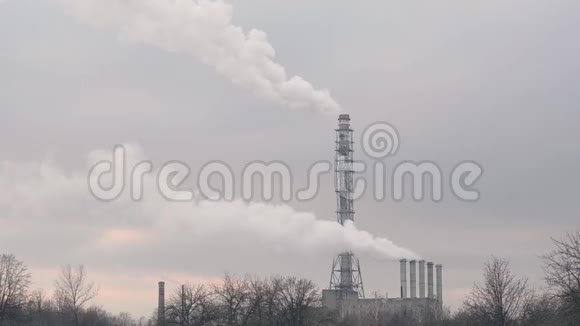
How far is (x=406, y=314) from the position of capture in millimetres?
160875

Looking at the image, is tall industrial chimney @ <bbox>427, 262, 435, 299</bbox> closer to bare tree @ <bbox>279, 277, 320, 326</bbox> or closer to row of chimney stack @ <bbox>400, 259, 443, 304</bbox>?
row of chimney stack @ <bbox>400, 259, 443, 304</bbox>

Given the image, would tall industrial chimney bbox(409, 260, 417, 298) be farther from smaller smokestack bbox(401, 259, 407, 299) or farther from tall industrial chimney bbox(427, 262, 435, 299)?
tall industrial chimney bbox(427, 262, 435, 299)

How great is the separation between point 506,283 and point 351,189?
91.2 meters

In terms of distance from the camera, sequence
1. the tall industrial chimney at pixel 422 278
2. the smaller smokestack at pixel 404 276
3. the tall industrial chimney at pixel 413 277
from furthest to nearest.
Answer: the tall industrial chimney at pixel 422 278 < the smaller smokestack at pixel 404 276 < the tall industrial chimney at pixel 413 277

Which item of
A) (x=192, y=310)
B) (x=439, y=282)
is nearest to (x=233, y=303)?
(x=192, y=310)


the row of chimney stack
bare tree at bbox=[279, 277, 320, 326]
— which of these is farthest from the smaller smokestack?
bare tree at bbox=[279, 277, 320, 326]

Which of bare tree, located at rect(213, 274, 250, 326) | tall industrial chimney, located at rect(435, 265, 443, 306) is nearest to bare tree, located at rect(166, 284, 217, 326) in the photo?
bare tree, located at rect(213, 274, 250, 326)

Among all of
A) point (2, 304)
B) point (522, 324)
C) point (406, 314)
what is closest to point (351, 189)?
point (406, 314)

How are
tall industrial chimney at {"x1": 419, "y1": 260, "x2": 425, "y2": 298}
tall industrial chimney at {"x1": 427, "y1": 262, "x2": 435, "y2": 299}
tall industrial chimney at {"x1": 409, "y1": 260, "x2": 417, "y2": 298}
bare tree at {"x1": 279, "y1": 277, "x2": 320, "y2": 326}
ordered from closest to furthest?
bare tree at {"x1": 279, "y1": 277, "x2": 320, "y2": 326}
tall industrial chimney at {"x1": 409, "y1": 260, "x2": 417, "y2": 298}
tall industrial chimney at {"x1": 419, "y1": 260, "x2": 425, "y2": 298}
tall industrial chimney at {"x1": 427, "y1": 262, "x2": 435, "y2": 299}

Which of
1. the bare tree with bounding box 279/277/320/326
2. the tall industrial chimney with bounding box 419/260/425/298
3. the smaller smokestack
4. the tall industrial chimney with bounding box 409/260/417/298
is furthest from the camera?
the tall industrial chimney with bounding box 419/260/425/298

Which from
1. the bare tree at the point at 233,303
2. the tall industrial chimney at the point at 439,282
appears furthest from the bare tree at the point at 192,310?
the tall industrial chimney at the point at 439,282

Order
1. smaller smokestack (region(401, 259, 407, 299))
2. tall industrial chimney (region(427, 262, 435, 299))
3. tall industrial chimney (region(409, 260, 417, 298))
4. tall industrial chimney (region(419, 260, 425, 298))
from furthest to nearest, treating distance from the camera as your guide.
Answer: tall industrial chimney (region(427, 262, 435, 299)), tall industrial chimney (region(419, 260, 425, 298)), smaller smokestack (region(401, 259, 407, 299)), tall industrial chimney (region(409, 260, 417, 298))

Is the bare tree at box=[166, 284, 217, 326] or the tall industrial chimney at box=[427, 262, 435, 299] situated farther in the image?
the tall industrial chimney at box=[427, 262, 435, 299]

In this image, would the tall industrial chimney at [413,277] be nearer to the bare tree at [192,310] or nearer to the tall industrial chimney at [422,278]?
the tall industrial chimney at [422,278]
